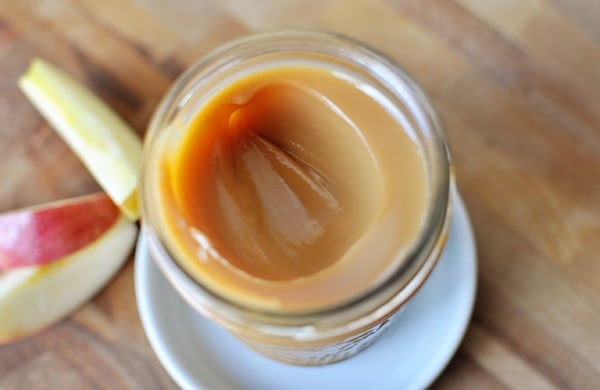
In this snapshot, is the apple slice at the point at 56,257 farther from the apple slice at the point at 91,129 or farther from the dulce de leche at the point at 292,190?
the dulce de leche at the point at 292,190

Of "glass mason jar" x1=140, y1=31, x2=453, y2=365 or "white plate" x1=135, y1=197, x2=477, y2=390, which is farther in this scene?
"white plate" x1=135, y1=197, x2=477, y2=390

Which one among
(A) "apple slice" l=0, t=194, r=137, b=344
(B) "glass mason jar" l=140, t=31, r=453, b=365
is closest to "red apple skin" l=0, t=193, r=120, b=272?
(A) "apple slice" l=0, t=194, r=137, b=344

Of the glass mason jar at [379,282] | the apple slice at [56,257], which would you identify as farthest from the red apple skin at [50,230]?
the glass mason jar at [379,282]

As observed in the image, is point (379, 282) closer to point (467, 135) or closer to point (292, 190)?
point (292, 190)

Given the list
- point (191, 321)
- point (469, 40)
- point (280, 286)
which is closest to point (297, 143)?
point (280, 286)

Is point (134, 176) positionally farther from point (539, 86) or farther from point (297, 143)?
point (539, 86)

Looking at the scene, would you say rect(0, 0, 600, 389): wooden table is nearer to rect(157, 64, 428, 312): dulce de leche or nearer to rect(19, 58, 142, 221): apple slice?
rect(19, 58, 142, 221): apple slice

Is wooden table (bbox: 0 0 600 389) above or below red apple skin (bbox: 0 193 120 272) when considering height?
above
